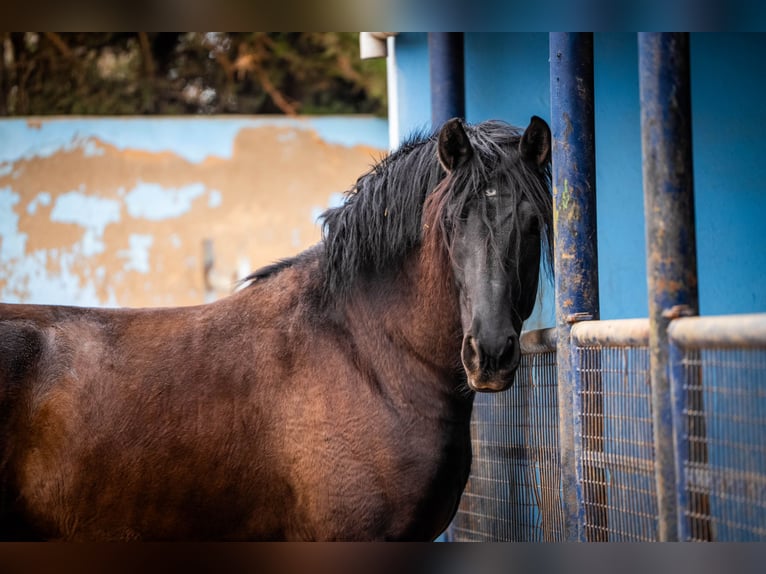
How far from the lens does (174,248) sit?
10188mm

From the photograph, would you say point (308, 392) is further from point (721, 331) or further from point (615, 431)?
point (721, 331)

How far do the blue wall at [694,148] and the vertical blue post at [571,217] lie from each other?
34.3 inches

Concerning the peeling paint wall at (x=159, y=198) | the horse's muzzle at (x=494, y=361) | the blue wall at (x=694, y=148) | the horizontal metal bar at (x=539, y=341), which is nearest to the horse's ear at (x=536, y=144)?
the horizontal metal bar at (x=539, y=341)

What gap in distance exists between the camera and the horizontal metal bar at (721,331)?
2008 millimetres

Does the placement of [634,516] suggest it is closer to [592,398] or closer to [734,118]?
[592,398]

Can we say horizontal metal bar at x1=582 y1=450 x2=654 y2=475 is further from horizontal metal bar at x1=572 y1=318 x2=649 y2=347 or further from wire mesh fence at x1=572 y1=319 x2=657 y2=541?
horizontal metal bar at x1=572 y1=318 x2=649 y2=347

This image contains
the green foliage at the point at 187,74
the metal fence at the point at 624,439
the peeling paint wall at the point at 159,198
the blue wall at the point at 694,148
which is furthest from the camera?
the green foliage at the point at 187,74

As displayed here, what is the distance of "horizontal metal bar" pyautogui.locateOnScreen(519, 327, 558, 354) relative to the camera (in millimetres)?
3389

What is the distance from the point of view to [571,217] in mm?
3199

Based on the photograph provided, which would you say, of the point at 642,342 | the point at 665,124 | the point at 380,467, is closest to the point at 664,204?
the point at 665,124

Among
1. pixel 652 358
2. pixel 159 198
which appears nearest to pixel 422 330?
pixel 652 358

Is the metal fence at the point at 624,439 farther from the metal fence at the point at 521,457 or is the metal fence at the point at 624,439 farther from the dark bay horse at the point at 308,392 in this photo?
the dark bay horse at the point at 308,392

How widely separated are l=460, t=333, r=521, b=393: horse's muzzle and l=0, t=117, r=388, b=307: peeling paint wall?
7.05 m
